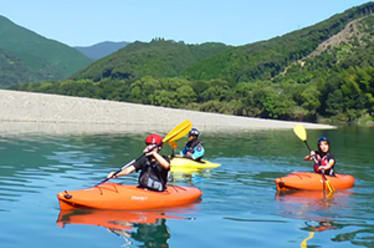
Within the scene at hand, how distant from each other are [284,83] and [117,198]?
102537 mm

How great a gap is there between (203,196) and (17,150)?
465 inches

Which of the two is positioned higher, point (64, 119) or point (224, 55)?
point (224, 55)

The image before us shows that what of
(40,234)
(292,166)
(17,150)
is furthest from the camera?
(17,150)

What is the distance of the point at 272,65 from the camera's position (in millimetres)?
161375

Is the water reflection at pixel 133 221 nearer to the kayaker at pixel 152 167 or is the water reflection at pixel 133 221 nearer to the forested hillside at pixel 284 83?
the kayaker at pixel 152 167

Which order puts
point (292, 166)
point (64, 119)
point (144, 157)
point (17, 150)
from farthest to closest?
point (64, 119)
point (17, 150)
point (292, 166)
point (144, 157)

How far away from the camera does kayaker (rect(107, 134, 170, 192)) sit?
10.9 m

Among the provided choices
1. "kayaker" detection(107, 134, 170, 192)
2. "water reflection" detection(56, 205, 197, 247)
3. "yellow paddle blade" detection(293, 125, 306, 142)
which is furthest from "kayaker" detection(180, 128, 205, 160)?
"water reflection" detection(56, 205, 197, 247)

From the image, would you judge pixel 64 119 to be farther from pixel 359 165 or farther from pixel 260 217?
pixel 260 217

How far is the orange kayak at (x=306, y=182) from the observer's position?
13508 mm

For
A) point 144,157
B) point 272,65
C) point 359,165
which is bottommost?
point 359,165

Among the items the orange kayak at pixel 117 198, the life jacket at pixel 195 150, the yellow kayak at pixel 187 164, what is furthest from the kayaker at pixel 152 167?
the life jacket at pixel 195 150

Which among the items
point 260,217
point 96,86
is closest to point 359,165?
point 260,217

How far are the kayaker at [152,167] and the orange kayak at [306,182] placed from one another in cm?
359
